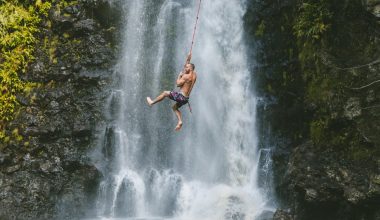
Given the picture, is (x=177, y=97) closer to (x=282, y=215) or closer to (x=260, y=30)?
(x=282, y=215)

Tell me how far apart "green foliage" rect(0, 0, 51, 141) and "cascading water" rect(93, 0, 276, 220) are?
3.07 m

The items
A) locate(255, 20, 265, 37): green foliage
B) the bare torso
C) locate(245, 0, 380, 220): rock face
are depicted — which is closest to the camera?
the bare torso

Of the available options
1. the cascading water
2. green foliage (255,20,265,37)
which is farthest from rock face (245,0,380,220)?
the cascading water

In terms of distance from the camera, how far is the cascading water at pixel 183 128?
1575 cm

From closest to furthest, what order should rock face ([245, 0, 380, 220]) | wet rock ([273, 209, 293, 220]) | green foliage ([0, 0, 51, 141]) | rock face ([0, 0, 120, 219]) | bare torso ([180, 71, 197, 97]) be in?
bare torso ([180, 71, 197, 97])
rock face ([245, 0, 380, 220])
wet rock ([273, 209, 293, 220])
rock face ([0, 0, 120, 219])
green foliage ([0, 0, 51, 141])

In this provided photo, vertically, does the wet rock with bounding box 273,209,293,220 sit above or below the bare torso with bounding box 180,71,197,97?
below

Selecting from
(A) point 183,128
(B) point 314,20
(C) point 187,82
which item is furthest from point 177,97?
(A) point 183,128

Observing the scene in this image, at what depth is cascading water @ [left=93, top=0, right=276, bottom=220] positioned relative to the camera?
51.7ft

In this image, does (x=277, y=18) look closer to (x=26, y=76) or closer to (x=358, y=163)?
(x=358, y=163)

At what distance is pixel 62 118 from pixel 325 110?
8.49 metres

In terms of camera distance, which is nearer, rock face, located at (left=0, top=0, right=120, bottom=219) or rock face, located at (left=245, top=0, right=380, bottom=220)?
rock face, located at (left=245, top=0, right=380, bottom=220)

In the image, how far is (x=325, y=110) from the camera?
13859 millimetres

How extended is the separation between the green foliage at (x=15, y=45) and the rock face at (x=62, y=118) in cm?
30

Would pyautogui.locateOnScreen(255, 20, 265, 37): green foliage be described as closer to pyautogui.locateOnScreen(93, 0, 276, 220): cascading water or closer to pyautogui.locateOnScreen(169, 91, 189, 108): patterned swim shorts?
pyautogui.locateOnScreen(93, 0, 276, 220): cascading water
